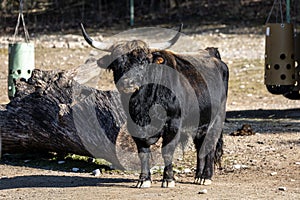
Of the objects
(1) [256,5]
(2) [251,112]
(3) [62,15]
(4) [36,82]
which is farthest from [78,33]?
(4) [36,82]

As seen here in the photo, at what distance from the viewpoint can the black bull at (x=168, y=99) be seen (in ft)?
27.5

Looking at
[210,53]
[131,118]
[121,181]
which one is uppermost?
[210,53]

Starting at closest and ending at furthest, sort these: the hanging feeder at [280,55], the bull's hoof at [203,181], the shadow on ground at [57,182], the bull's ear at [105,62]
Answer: the bull's ear at [105,62], the bull's hoof at [203,181], the shadow on ground at [57,182], the hanging feeder at [280,55]

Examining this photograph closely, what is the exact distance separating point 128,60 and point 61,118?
2.27m

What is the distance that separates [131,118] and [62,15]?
82.9 ft

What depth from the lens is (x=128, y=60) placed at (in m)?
8.34

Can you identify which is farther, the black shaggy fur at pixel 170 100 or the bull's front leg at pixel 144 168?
the bull's front leg at pixel 144 168

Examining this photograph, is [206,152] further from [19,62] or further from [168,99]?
[19,62]

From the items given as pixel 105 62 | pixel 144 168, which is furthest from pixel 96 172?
pixel 105 62

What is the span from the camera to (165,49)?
8891mm

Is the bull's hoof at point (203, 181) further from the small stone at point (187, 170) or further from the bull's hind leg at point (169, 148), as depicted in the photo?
the small stone at point (187, 170)

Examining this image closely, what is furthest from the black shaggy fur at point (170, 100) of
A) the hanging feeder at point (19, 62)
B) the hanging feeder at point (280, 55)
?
the hanging feeder at point (19, 62)

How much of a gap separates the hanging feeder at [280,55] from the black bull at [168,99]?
5257 mm

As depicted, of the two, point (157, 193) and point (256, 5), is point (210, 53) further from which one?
point (256, 5)
